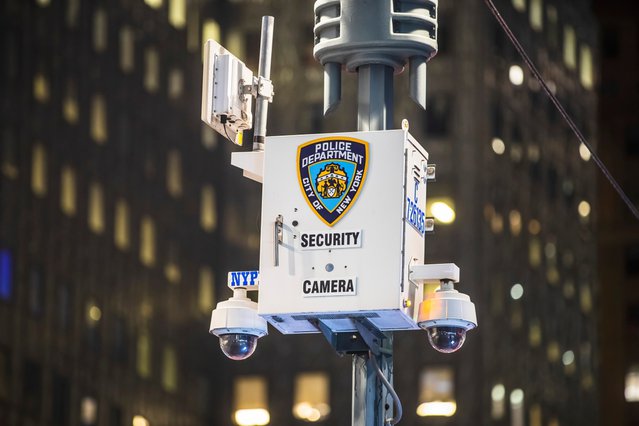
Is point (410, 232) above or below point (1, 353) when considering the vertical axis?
below

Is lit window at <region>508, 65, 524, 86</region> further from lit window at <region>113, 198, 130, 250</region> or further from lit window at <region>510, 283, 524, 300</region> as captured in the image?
lit window at <region>113, 198, 130, 250</region>

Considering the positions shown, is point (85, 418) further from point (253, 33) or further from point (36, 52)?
point (253, 33)

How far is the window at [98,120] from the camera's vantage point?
217ft

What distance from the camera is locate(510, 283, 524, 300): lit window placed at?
79.2m

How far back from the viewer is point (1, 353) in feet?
185

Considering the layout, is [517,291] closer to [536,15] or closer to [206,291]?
[206,291]

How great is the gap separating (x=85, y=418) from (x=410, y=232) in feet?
170

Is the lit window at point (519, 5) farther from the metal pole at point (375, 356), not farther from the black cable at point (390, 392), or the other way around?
the black cable at point (390, 392)

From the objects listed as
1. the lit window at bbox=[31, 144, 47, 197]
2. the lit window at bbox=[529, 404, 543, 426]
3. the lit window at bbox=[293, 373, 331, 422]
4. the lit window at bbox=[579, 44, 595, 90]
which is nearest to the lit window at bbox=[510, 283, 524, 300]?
the lit window at bbox=[529, 404, 543, 426]

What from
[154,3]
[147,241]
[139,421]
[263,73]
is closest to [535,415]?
[139,421]

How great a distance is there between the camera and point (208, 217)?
77500mm

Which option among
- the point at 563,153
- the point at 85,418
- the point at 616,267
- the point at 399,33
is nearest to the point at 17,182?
the point at 85,418

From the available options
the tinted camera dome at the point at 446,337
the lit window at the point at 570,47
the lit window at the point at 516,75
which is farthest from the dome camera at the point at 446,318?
the lit window at the point at 570,47

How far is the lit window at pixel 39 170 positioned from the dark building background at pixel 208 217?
3.1 inches
